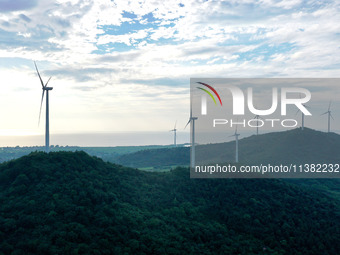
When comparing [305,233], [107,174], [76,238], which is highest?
[107,174]

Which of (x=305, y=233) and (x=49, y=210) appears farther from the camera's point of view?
(x=305, y=233)

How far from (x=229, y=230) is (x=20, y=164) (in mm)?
46754

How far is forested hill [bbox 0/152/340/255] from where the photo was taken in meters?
47.8

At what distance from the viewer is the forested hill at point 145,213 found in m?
47.8

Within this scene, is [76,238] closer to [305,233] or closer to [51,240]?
[51,240]

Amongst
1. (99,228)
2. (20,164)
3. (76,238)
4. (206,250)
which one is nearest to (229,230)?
(206,250)

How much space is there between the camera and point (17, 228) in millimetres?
47094

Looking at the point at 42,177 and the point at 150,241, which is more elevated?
the point at 42,177

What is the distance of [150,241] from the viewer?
2015 inches

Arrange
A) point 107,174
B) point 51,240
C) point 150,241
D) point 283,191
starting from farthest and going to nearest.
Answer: point 283,191
point 107,174
point 150,241
point 51,240

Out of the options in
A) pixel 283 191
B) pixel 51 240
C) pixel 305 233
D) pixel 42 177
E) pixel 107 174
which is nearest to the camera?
pixel 51 240

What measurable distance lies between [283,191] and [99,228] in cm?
5558

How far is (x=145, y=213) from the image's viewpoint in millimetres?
61844

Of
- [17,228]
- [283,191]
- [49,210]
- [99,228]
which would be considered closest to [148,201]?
[99,228]
